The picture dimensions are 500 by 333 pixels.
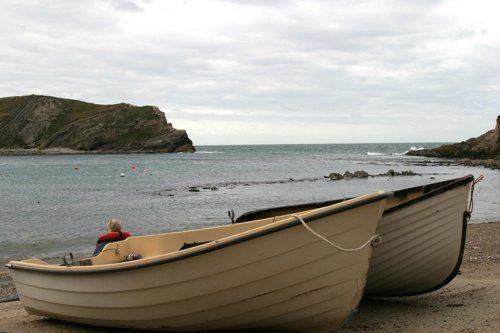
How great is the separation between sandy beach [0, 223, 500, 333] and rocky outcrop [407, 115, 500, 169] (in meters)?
55.7

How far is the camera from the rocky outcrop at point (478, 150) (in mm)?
71250

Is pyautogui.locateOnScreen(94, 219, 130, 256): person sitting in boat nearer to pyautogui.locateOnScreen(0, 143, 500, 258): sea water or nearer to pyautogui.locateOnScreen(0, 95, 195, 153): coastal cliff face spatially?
pyautogui.locateOnScreen(0, 143, 500, 258): sea water

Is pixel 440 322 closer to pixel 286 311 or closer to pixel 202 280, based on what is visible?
pixel 286 311

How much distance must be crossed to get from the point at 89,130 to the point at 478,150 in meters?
95.5

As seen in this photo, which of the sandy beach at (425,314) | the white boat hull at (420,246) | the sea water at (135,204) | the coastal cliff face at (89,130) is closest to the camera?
the sandy beach at (425,314)

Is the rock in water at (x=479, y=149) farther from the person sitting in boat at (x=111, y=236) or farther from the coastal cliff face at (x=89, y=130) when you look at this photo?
the coastal cliff face at (x=89, y=130)

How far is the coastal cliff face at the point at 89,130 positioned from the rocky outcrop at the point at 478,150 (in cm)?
6878

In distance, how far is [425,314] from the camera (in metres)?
8.27

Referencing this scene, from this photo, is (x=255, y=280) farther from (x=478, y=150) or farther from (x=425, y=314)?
(x=478, y=150)

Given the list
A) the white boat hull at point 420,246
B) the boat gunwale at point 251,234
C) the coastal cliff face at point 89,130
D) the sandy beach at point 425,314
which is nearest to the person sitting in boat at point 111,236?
the sandy beach at point 425,314

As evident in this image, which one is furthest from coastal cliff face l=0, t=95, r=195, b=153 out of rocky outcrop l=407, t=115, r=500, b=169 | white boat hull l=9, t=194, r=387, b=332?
white boat hull l=9, t=194, r=387, b=332

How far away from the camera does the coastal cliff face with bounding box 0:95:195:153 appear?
135 m

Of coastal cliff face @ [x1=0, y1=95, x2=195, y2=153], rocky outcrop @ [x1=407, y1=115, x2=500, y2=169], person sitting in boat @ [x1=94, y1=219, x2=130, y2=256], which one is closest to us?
person sitting in boat @ [x1=94, y1=219, x2=130, y2=256]

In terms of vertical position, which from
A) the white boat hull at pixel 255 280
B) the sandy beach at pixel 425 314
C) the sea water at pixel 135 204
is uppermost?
the white boat hull at pixel 255 280
